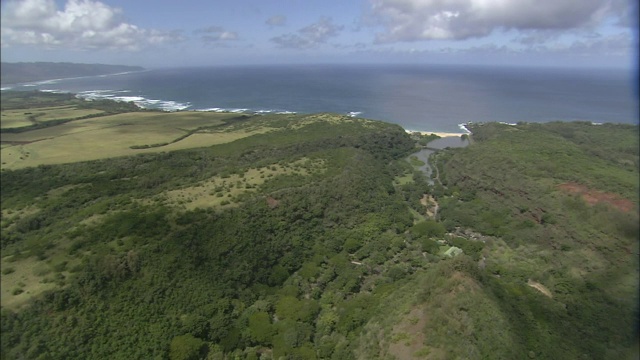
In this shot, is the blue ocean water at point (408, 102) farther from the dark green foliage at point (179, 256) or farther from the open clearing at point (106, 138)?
the dark green foliage at point (179, 256)

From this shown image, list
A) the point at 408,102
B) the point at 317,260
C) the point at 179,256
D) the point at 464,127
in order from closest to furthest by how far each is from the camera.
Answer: the point at 179,256, the point at 317,260, the point at 464,127, the point at 408,102

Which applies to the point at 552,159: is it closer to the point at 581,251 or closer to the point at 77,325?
the point at 581,251

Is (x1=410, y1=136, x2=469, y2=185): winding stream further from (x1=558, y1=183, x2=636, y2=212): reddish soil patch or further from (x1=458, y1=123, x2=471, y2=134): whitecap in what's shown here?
(x1=558, y1=183, x2=636, y2=212): reddish soil patch

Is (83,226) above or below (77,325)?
above

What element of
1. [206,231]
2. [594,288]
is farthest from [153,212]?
[594,288]

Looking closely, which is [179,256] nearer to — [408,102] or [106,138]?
[106,138]

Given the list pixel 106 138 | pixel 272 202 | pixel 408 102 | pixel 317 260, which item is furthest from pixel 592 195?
pixel 408 102

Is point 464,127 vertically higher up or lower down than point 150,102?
lower down
